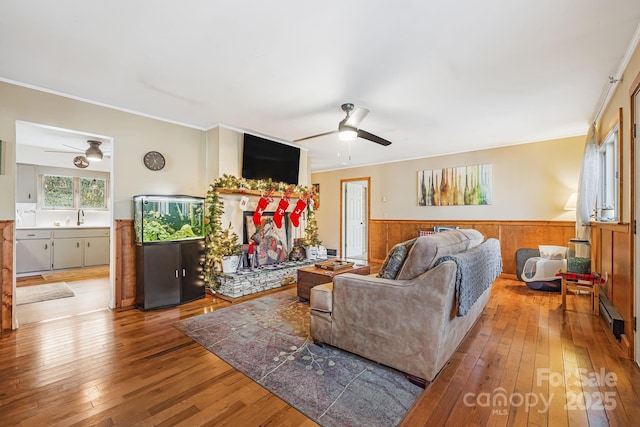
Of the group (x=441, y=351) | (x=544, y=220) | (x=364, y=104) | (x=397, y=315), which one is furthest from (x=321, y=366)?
(x=544, y=220)

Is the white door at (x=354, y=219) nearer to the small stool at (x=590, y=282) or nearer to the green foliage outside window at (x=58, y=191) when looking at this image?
the small stool at (x=590, y=282)

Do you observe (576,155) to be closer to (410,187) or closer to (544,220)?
(544,220)

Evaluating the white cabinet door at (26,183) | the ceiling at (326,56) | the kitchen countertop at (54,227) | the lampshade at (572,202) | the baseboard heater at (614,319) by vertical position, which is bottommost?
the baseboard heater at (614,319)

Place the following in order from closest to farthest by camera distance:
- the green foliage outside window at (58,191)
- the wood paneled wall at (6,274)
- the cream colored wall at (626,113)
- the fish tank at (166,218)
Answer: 1. the cream colored wall at (626,113)
2. the wood paneled wall at (6,274)
3. the fish tank at (166,218)
4. the green foliage outside window at (58,191)

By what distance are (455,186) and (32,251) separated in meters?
8.18

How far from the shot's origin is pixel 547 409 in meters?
1.71

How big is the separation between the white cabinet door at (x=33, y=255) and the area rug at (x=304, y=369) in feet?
14.4

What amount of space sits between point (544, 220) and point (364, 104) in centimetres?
395

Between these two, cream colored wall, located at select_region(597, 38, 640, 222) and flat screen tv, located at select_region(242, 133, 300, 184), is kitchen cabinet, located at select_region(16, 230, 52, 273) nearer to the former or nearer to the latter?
flat screen tv, located at select_region(242, 133, 300, 184)

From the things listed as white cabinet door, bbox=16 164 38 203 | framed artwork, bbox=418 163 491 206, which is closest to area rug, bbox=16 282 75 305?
white cabinet door, bbox=16 164 38 203

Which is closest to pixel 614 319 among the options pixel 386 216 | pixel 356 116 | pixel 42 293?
pixel 356 116

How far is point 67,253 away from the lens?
5672 mm

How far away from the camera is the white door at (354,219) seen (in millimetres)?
7738

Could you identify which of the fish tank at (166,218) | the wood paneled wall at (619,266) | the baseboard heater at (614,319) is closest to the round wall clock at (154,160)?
the fish tank at (166,218)
